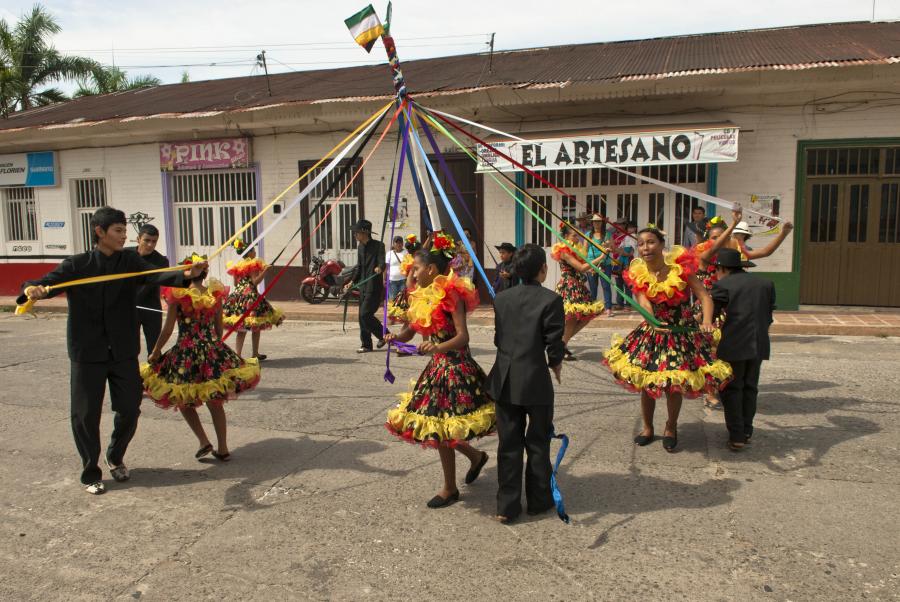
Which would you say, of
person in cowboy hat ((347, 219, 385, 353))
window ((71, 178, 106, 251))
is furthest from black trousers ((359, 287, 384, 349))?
window ((71, 178, 106, 251))

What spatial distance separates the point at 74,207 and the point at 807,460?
18180 mm

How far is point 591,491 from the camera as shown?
4285mm

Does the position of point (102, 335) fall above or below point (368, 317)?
above

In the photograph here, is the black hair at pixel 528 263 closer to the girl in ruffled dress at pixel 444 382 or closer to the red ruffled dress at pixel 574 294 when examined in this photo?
the girl in ruffled dress at pixel 444 382

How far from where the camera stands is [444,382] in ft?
12.9

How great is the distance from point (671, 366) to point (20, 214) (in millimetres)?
19170

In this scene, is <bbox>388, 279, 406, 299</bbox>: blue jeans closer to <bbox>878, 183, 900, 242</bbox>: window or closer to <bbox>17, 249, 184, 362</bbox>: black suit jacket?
<bbox>17, 249, 184, 362</bbox>: black suit jacket

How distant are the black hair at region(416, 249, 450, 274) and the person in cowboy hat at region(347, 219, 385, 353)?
4892 mm

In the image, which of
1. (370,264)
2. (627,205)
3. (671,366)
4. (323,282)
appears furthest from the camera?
(323,282)

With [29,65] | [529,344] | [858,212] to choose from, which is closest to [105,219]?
[529,344]

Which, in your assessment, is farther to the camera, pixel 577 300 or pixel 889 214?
pixel 889 214

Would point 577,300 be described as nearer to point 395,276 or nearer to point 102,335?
point 395,276

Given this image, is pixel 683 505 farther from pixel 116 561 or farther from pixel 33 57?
pixel 33 57

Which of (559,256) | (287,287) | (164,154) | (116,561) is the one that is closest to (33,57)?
(164,154)
